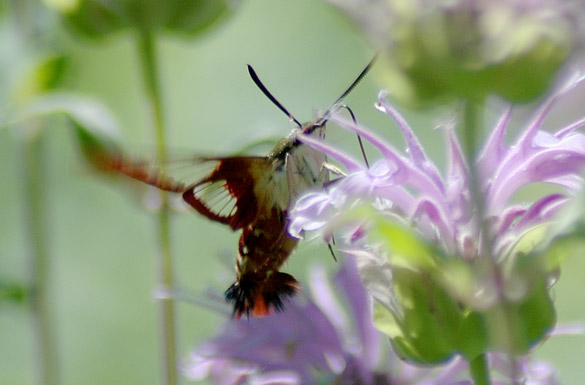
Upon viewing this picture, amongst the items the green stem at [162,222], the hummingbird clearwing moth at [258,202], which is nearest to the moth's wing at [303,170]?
the hummingbird clearwing moth at [258,202]

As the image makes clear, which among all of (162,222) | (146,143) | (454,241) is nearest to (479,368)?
(454,241)

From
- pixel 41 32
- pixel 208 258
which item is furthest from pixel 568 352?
pixel 41 32

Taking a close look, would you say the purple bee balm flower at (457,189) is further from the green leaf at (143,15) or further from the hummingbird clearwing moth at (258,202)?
the green leaf at (143,15)

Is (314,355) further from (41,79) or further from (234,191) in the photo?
(41,79)

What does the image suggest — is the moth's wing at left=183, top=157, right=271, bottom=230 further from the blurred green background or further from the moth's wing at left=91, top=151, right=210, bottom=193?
the blurred green background

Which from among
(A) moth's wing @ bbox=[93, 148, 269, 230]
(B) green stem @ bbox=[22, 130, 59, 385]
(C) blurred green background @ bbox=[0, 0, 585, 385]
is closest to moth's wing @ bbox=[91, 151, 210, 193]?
(A) moth's wing @ bbox=[93, 148, 269, 230]
